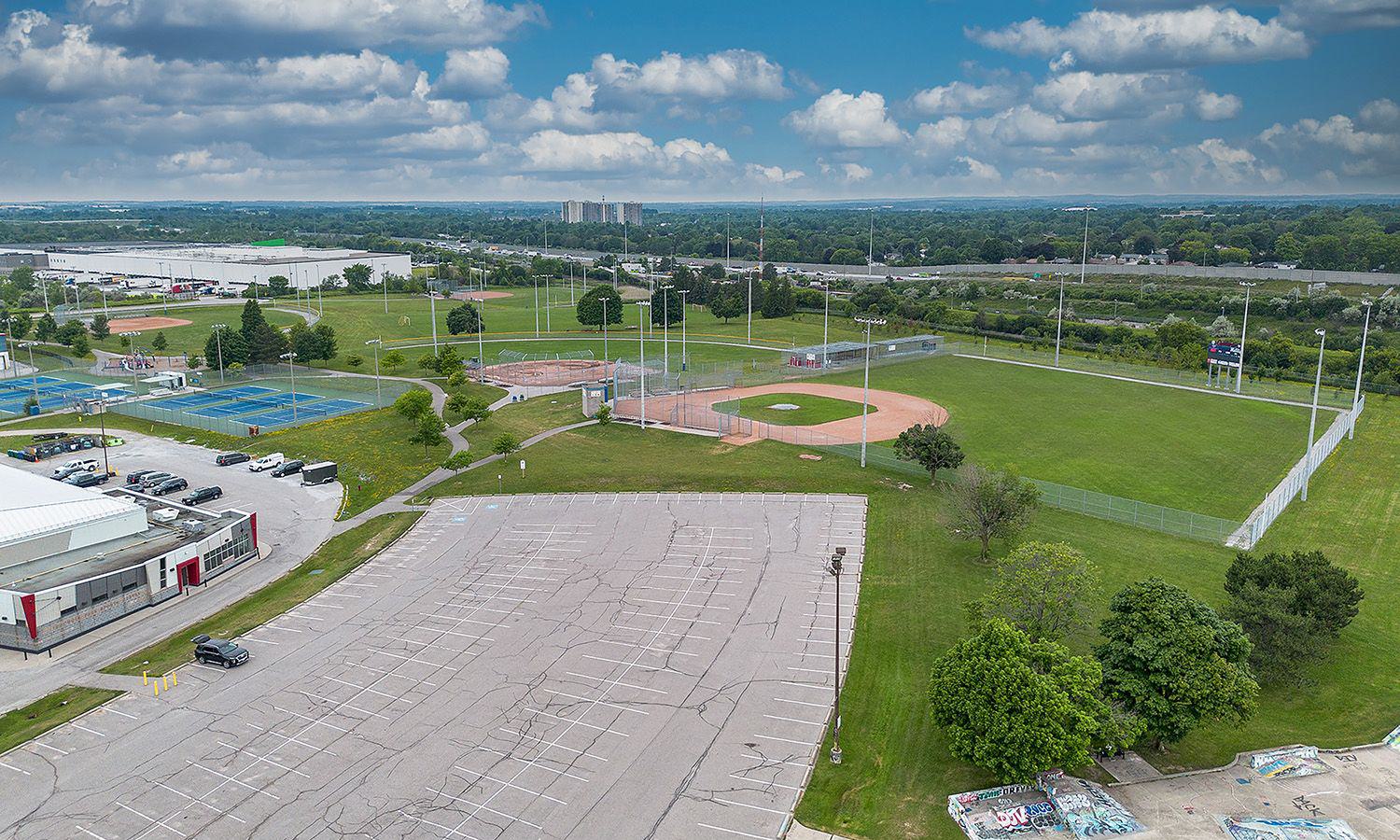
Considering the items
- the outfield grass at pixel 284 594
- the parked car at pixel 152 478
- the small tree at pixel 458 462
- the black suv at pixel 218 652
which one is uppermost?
the small tree at pixel 458 462

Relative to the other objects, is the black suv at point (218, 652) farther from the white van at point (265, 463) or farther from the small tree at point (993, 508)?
the small tree at point (993, 508)

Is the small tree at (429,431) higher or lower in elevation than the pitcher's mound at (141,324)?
lower

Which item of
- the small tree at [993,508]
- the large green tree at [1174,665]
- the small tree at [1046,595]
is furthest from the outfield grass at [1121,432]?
the large green tree at [1174,665]

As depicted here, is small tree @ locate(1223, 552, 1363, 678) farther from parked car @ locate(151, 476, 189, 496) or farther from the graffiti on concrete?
parked car @ locate(151, 476, 189, 496)

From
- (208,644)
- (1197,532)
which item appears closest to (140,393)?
(208,644)

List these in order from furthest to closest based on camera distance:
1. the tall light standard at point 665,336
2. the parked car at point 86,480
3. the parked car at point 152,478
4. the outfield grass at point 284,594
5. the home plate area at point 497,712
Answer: the tall light standard at point 665,336 → the parked car at point 86,480 → the parked car at point 152,478 → the outfield grass at point 284,594 → the home plate area at point 497,712

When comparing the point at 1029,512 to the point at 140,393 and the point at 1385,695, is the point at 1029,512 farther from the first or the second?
the point at 140,393

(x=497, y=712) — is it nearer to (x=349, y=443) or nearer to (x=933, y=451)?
(x=933, y=451)
